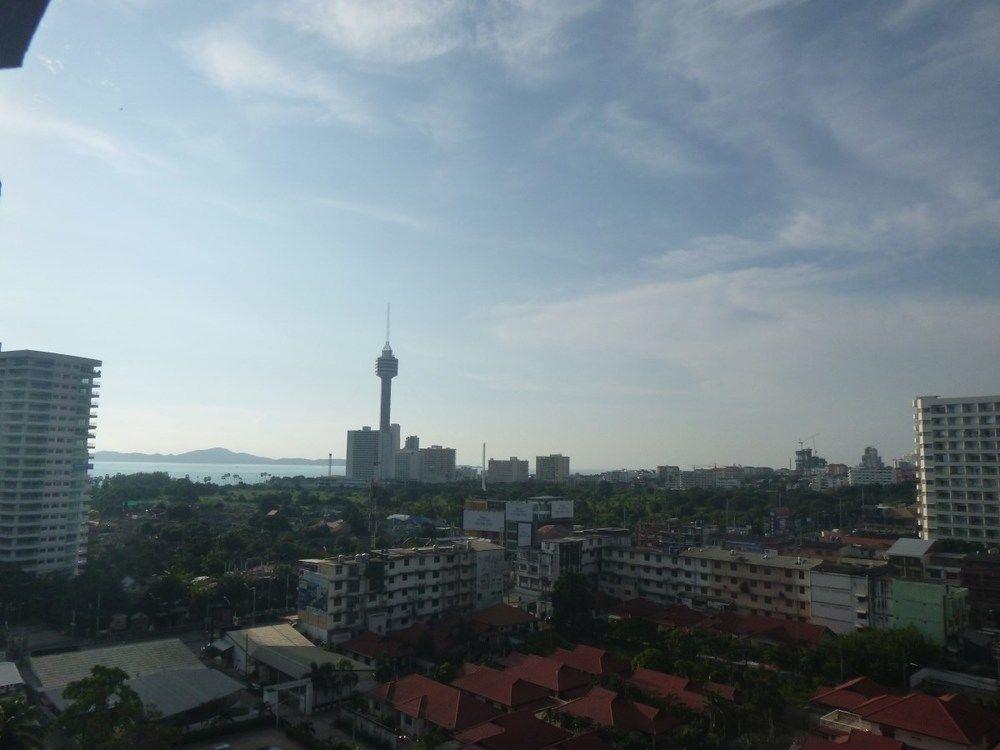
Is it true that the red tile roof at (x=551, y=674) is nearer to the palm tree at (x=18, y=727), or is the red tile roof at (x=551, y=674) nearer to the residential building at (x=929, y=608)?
the palm tree at (x=18, y=727)

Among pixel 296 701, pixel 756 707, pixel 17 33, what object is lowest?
pixel 296 701

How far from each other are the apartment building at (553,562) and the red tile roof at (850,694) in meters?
15.2

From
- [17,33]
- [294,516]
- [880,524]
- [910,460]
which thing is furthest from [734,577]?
A: [910,460]

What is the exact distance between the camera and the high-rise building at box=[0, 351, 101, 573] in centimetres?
3912

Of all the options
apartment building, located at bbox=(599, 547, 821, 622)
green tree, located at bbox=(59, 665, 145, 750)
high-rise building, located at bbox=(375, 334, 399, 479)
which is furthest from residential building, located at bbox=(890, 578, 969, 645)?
high-rise building, located at bbox=(375, 334, 399, 479)

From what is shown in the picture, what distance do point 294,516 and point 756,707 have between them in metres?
63.3

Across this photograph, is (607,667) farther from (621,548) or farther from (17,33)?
(17,33)

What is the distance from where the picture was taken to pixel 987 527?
41.8 meters

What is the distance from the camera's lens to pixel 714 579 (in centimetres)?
3328

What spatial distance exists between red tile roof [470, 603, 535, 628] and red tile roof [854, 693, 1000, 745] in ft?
48.2

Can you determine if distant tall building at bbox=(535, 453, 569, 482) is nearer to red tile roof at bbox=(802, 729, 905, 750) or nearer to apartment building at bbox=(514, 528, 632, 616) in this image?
apartment building at bbox=(514, 528, 632, 616)

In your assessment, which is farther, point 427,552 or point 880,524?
point 880,524

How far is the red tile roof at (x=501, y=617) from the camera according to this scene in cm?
2874

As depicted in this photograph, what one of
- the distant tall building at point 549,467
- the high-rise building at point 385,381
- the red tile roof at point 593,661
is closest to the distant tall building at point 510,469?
the distant tall building at point 549,467
